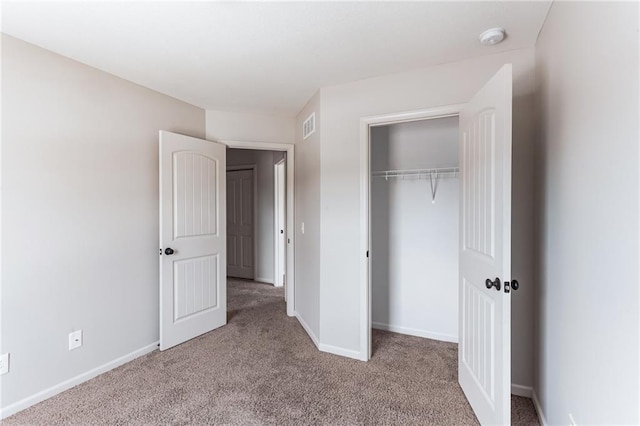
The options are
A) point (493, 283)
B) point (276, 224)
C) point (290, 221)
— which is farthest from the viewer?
point (276, 224)

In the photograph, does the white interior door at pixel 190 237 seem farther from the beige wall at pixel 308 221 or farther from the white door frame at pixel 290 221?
the beige wall at pixel 308 221

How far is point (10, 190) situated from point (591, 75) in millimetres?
2989

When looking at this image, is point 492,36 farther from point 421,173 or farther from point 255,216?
point 255,216

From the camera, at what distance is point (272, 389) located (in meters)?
2.12

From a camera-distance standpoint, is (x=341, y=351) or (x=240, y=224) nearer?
(x=341, y=351)

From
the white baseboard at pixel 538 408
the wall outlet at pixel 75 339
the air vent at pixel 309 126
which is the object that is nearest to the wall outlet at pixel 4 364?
the wall outlet at pixel 75 339

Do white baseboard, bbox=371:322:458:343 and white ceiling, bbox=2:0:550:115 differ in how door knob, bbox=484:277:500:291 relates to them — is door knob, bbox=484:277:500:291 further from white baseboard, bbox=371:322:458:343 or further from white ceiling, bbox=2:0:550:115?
white baseboard, bbox=371:322:458:343

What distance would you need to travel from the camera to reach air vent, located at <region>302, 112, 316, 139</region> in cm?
286

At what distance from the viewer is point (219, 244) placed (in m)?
3.23

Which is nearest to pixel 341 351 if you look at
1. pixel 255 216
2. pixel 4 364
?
pixel 4 364

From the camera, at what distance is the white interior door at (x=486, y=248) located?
1.52 metres

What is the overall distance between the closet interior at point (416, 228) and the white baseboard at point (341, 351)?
0.72m

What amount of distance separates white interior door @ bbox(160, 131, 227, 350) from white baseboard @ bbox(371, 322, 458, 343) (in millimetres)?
1652

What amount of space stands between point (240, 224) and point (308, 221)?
2664 mm
